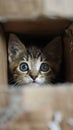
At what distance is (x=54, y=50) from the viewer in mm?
1383

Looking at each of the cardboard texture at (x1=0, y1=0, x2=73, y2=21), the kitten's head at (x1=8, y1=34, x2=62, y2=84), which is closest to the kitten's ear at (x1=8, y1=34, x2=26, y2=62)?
the kitten's head at (x1=8, y1=34, x2=62, y2=84)

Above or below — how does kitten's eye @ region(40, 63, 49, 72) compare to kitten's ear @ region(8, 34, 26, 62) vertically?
below

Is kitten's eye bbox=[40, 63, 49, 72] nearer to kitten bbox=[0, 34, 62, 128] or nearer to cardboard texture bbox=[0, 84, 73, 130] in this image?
kitten bbox=[0, 34, 62, 128]

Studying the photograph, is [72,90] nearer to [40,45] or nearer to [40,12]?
[40,12]

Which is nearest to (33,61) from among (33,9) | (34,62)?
(34,62)

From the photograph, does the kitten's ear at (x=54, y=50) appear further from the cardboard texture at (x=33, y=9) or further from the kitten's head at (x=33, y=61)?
the cardboard texture at (x=33, y=9)

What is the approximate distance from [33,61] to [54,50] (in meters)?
0.11

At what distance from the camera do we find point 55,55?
4.55 feet

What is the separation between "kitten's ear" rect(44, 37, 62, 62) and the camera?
1.30m

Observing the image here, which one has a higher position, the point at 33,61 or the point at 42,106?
the point at 33,61

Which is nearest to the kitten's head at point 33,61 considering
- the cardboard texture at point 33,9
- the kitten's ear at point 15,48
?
the kitten's ear at point 15,48

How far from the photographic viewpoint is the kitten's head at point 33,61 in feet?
4.25

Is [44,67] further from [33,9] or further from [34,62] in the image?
[33,9]

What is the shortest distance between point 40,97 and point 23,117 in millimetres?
48
